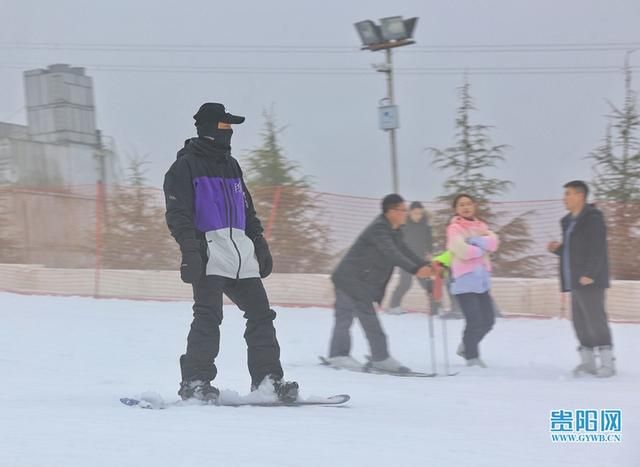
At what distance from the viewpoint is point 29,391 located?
5.45 m

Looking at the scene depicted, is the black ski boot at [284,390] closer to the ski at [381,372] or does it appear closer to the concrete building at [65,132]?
the ski at [381,372]

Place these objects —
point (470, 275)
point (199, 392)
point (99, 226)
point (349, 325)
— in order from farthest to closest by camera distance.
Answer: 1. point (99, 226)
2. point (470, 275)
3. point (349, 325)
4. point (199, 392)

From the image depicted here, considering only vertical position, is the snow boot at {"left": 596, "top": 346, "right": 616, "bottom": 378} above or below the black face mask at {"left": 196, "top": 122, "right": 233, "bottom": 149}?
below

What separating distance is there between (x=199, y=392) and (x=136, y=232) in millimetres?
8692

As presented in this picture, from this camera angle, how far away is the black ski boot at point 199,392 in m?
4.67

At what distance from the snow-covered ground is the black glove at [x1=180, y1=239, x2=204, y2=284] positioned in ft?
2.21

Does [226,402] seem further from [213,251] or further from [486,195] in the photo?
[486,195]

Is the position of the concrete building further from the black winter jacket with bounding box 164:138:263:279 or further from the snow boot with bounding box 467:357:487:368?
the black winter jacket with bounding box 164:138:263:279

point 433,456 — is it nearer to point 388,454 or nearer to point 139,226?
point 388,454

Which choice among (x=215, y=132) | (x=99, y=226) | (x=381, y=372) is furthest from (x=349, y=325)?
(x=99, y=226)

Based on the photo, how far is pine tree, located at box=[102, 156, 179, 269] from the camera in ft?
42.2

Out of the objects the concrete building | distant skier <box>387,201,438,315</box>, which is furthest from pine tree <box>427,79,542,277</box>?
the concrete building

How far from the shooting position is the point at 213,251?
4738mm

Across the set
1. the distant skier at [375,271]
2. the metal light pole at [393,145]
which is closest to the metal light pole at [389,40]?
the metal light pole at [393,145]
